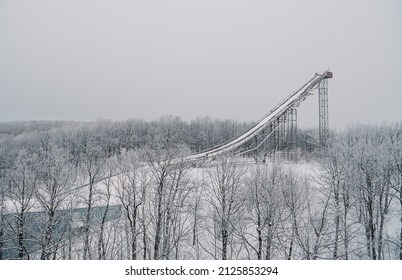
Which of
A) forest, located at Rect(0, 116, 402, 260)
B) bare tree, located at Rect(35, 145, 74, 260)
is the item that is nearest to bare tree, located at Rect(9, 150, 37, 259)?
forest, located at Rect(0, 116, 402, 260)

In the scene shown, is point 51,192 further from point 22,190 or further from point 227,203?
point 227,203

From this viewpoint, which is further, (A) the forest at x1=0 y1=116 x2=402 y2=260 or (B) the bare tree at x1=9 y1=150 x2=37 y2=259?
(B) the bare tree at x1=9 y1=150 x2=37 y2=259

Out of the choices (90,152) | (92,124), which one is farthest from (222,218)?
(92,124)

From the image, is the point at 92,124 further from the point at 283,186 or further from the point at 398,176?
the point at 398,176

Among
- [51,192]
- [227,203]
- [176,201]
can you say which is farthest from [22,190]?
[227,203]

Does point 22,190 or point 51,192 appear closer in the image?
point 51,192

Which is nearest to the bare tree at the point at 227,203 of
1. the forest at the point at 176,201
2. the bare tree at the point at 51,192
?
the forest at the point at 176,201

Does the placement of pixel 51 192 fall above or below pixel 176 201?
above

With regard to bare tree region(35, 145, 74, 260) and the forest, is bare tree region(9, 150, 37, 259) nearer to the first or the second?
the forest

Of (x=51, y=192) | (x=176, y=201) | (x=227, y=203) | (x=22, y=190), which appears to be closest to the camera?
(x=227, y=203)
